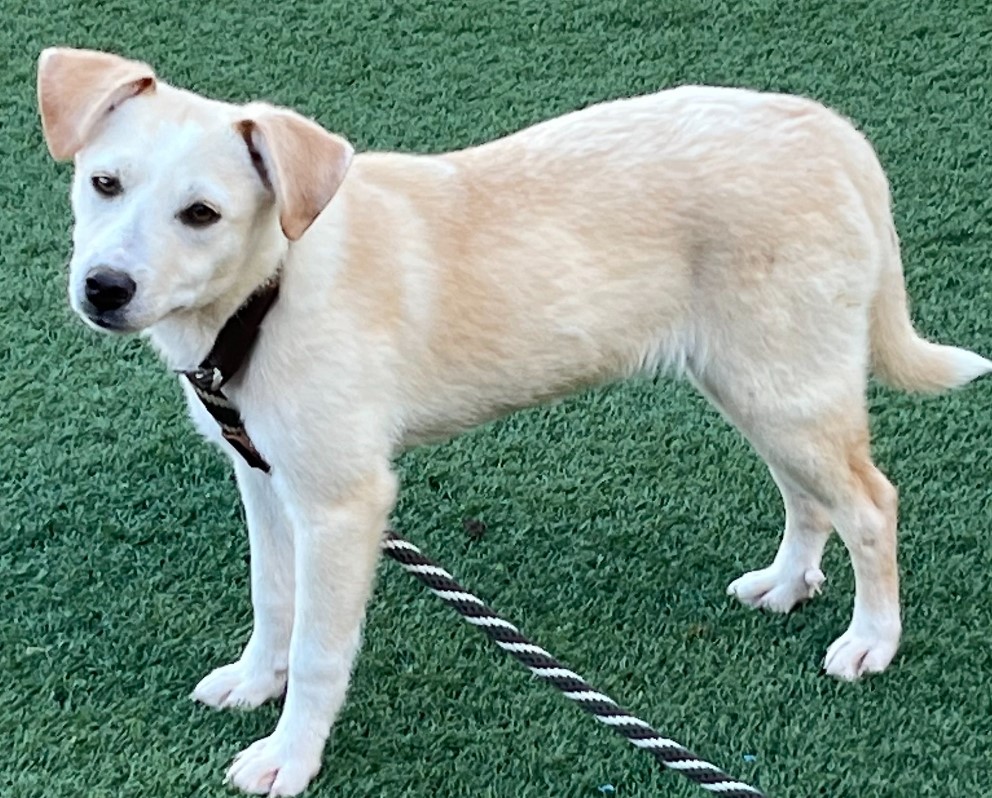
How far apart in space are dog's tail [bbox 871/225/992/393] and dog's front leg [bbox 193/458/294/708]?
1163 mm

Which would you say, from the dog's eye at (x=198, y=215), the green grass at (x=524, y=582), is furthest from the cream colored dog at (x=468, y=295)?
the green grass at (x=524, y=582)

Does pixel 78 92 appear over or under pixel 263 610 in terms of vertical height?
over

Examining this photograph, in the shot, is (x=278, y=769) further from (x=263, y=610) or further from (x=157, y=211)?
(x=157, y=211)

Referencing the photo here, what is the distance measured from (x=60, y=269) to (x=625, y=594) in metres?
1.87

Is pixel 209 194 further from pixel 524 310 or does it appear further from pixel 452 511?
pixel 452 511

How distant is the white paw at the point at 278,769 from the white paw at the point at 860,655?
993 millimetres

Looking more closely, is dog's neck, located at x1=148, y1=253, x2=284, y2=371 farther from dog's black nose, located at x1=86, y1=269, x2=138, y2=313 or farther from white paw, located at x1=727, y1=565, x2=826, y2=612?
white paw, located at x1=727, y1=565, x2=826, y2=612

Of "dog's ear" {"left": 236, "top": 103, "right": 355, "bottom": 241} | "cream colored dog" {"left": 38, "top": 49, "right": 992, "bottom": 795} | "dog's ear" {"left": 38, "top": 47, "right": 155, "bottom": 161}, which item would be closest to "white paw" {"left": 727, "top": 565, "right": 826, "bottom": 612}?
"cream colored dog" {"left": 38, "top": 49, "right": 992, "bottom": 795}

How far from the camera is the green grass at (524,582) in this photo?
259cm

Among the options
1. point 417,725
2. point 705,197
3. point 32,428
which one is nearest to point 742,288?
point 705,197

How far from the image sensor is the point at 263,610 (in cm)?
266

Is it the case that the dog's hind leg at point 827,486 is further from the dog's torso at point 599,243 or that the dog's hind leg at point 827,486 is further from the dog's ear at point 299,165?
the dog's ear at point 299,165

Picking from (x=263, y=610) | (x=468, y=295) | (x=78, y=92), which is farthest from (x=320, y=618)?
(x=78, y=92)

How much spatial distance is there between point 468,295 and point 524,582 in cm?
81
